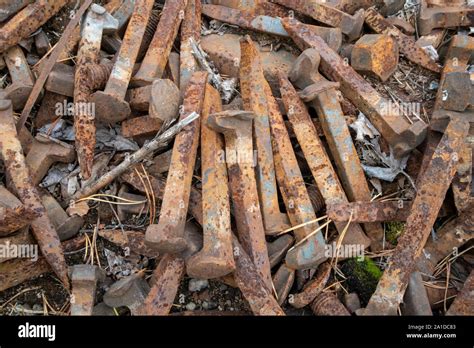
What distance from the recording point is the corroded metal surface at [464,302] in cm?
357

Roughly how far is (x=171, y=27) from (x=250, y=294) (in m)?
2.49

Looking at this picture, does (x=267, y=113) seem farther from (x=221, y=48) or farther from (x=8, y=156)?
(x=8, y=156)

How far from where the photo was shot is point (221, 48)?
15.4 ft

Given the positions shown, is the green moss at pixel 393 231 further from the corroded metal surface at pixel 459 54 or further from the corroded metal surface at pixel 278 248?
the corroded metal surface at pixel 459 54

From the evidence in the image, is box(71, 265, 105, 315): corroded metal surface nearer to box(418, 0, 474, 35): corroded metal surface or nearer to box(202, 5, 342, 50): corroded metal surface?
box(202, 5, 342, 50): corroded metal surface

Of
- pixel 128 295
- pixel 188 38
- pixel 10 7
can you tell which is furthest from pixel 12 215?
pixel 188 38

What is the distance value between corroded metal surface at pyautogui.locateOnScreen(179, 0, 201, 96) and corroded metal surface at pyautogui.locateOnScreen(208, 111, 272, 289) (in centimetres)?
65

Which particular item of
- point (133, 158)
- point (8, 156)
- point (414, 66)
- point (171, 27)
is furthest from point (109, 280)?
point (414, 66)

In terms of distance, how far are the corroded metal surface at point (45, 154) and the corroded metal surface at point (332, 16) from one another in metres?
2.54

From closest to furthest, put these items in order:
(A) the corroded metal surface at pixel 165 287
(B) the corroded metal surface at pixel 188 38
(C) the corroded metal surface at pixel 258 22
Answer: (A) the corroded metal surface at pixel 165 287 < (B) the corroded metal surface at pixel 188 38 < (C) the corroded metal surface at pixel 258 22

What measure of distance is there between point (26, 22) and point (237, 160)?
2.23m

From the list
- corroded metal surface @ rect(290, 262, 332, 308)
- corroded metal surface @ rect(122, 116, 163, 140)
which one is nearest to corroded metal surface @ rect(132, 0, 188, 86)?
corroded metal surface @ rect(122, 116, 163, 140)

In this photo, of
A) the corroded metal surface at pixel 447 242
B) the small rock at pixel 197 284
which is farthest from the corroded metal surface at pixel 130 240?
the corroded metal surface at pixel 447 242

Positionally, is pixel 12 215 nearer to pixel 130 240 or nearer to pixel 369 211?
pixel 130 240
